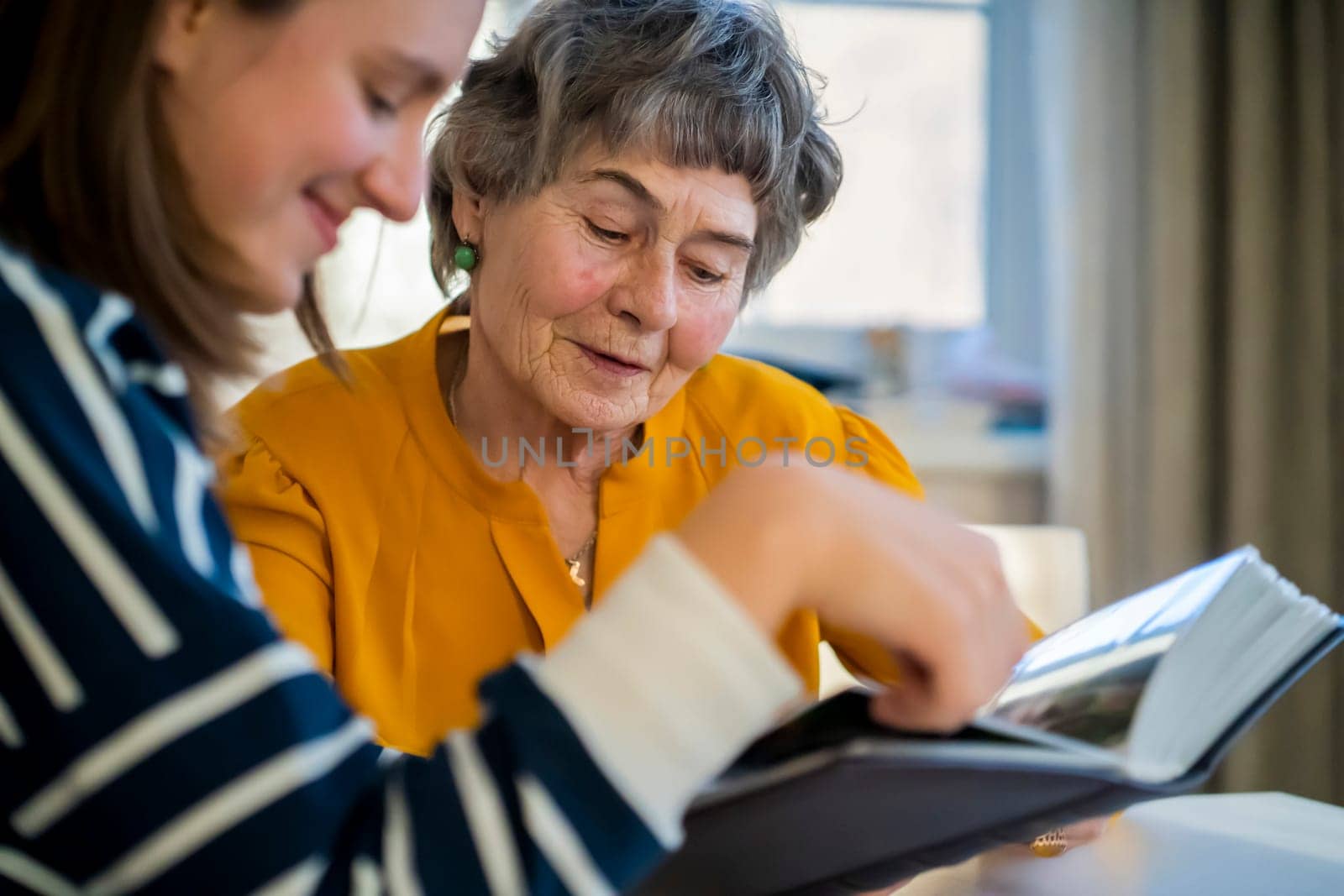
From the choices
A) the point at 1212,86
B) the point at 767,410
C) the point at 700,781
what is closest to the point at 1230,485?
the point at 1212,86

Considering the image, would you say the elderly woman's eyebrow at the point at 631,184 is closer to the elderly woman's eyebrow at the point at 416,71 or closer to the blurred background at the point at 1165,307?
the elderly woman's eyebrow at the point at 416,71

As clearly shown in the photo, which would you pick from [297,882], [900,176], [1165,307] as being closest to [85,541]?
[297,882]

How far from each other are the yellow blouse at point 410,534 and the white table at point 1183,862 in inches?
12.9

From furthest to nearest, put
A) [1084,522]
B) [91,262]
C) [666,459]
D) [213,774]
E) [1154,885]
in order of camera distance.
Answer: [1084,522] → [666,459] → [1154,885] → [91,262] → [213,774]

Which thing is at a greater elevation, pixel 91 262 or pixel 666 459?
pixel 91 262

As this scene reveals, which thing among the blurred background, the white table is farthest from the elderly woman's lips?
the blurred background

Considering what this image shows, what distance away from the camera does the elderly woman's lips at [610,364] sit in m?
1.29

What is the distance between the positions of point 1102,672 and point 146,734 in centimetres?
46

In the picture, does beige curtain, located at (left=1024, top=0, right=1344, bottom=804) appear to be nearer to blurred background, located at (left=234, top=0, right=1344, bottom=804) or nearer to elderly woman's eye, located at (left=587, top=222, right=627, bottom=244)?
blurred background, located at (left=234, top=0, right=1344, bottom=804)

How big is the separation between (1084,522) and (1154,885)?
1726mm

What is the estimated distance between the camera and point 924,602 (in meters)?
0.57

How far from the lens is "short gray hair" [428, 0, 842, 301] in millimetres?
1235

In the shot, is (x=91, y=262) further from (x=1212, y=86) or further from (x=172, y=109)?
(x=1212, y=86)

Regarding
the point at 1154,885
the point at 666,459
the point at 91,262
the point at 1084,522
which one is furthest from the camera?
the point at 1084,522
